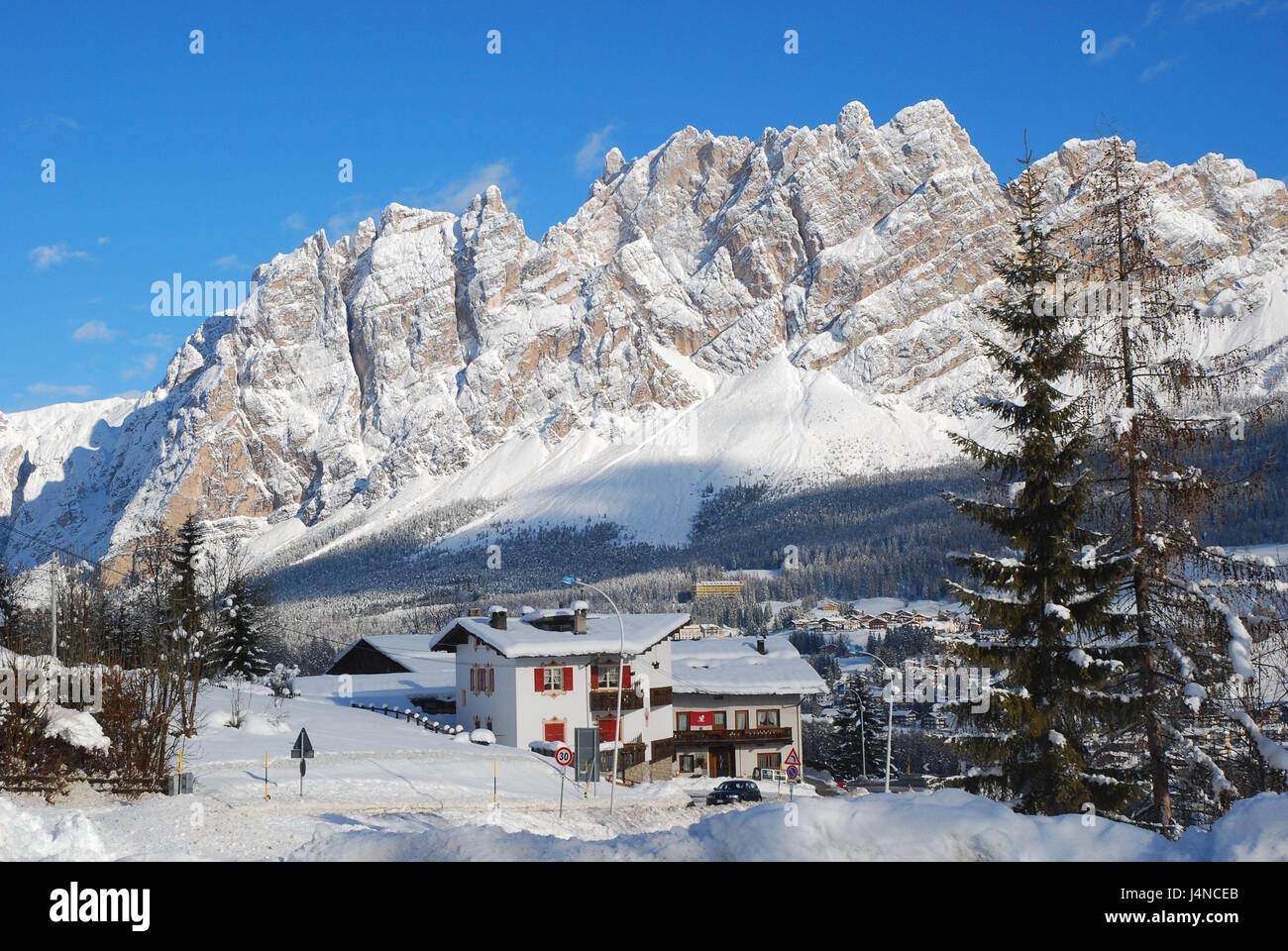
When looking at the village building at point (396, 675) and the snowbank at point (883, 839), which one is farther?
the village building at point (396, 675)

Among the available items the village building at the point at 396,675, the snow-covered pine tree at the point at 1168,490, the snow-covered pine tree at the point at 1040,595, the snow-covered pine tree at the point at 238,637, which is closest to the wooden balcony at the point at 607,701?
the village building at the point at 396,675

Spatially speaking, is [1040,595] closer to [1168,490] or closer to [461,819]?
[1168,490]

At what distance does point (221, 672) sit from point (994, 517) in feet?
172

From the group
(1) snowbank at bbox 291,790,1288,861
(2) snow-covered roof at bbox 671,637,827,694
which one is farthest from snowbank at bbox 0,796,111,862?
(2) snow-covered roof at bbox 671,637,827,694

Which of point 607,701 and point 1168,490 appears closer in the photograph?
point 1168,490

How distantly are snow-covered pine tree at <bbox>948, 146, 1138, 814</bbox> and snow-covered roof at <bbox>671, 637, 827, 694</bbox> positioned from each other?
40319 millimetres

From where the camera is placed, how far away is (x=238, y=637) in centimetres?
6116

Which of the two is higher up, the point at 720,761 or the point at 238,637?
the point at 238,637

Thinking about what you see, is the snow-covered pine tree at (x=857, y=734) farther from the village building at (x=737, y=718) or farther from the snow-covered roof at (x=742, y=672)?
the village building at (x=737, y=718)

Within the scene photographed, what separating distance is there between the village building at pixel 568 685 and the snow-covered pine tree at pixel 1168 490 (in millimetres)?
32921

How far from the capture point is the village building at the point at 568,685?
163 ft

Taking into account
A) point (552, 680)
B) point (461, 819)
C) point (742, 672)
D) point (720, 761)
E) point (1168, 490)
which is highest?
point (1168, 490)

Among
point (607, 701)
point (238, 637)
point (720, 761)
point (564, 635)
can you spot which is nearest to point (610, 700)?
point (607, 701)

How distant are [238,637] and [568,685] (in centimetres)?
2244
